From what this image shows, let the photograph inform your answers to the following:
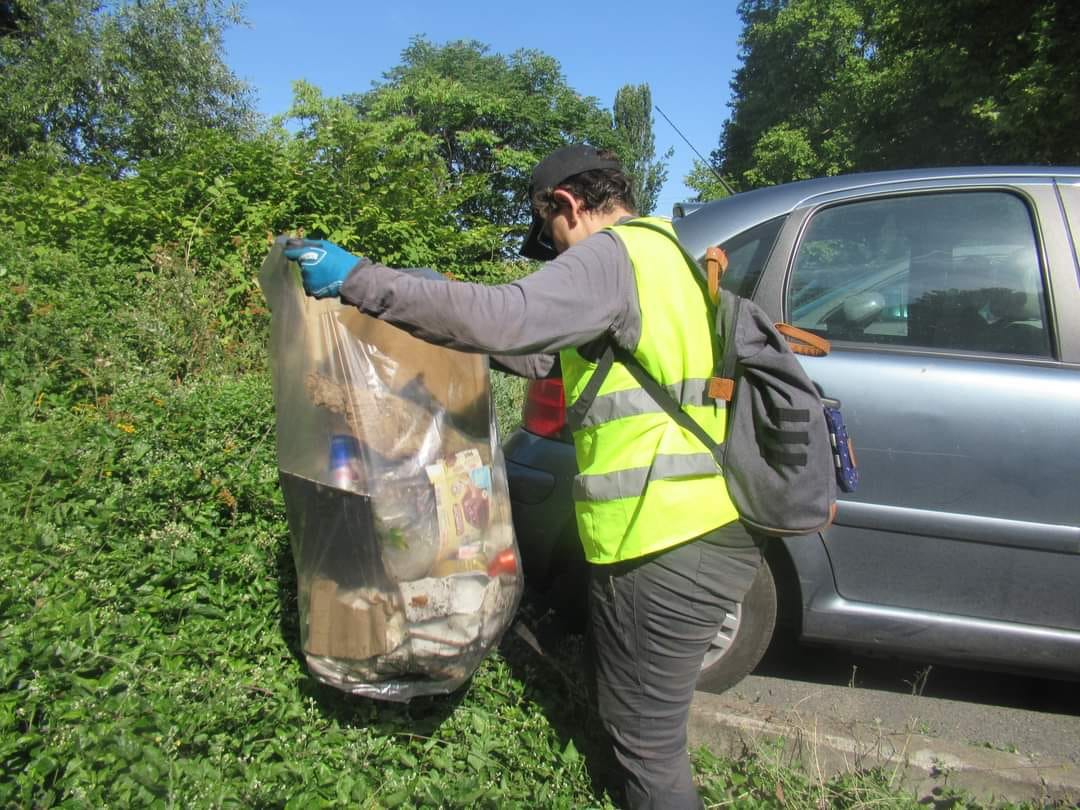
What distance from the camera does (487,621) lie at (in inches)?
80.0

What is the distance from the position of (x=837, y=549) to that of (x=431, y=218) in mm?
5280

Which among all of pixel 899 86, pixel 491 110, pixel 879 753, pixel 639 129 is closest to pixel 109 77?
pixel 879 753

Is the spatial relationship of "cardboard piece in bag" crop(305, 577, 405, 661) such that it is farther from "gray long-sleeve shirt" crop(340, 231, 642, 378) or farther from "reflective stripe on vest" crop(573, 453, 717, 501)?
"gray long-sleeve shirt" crop(340, 231, 642, 378)

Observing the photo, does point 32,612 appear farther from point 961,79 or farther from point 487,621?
point 961,79

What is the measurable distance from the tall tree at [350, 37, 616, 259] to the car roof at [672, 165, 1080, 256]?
22.2 meters

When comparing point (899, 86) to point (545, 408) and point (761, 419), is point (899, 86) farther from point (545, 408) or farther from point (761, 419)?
point (761, 419)

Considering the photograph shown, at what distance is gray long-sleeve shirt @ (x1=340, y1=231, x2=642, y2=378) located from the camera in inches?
58.1

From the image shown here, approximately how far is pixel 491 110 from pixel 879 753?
2876 centimetres

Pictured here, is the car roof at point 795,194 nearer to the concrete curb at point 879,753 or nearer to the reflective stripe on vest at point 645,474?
the reflective stripe on vest at point 645,474

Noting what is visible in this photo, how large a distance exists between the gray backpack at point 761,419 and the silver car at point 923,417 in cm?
68

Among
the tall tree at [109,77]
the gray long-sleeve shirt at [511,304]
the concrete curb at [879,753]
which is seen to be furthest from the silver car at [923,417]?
the tall tree at [109,77]

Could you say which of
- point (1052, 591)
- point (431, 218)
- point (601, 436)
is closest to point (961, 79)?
point (431, 218)

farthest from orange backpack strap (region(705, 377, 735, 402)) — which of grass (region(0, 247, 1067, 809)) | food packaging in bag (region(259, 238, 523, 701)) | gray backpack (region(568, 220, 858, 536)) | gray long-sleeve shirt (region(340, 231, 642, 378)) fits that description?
grass (region(0, 247, 1067, 809))

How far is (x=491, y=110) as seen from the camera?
2853 cm
